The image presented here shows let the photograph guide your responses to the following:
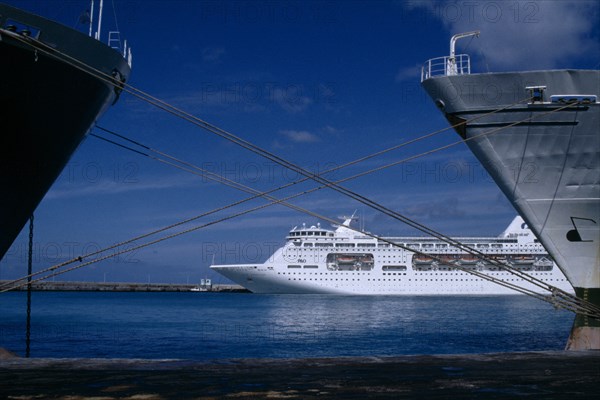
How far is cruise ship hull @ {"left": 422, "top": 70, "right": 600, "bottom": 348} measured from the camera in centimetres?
1167

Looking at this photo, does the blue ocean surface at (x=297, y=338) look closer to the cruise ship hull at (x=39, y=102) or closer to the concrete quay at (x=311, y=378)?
the cruise ship hull at (x=39, y=102)

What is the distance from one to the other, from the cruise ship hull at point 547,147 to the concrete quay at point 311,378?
555 cm

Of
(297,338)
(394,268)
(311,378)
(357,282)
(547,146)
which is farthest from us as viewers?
(394,268)

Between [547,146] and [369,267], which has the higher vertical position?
[547,146]

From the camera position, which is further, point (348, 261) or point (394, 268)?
point (348, 261)

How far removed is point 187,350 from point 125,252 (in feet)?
50.5

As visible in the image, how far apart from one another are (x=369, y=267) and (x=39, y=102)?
5950 cm

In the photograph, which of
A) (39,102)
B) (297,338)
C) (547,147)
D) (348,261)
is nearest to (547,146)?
(547,147)

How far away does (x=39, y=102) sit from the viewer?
31.0 ft

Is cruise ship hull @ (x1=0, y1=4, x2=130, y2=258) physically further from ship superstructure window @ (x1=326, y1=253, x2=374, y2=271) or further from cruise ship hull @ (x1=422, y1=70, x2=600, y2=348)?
ship superstructure window @ (x1=326, y1=253, x2=374, y2=271)

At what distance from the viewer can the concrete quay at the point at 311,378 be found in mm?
4852

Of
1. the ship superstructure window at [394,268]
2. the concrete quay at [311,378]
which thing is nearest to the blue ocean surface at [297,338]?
the concrete quay at [311,378]

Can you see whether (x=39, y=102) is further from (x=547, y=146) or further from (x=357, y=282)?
(x=357, y=282)

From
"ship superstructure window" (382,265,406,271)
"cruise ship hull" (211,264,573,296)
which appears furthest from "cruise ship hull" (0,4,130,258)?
"ship superstructure window" (382,265,406,271)
